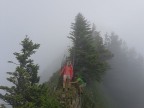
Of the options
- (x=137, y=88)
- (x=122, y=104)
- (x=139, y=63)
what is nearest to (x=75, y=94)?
(x=122, y=104)

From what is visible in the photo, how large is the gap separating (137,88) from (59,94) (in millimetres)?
27519

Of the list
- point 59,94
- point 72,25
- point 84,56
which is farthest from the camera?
point 72,25

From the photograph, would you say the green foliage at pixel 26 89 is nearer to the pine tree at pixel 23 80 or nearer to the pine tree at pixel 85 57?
the pine tree at pixel 23 80

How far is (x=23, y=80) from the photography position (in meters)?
28.5

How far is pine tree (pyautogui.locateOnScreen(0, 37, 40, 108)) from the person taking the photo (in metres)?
28.0

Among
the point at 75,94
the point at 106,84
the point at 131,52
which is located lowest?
the point at 75,94

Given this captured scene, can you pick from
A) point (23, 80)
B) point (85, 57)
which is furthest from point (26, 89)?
point (85, 57)

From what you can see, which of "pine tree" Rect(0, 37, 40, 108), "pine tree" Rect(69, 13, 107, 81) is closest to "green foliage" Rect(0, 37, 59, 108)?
"pine tree" Rect(0, 37, 40, 108)

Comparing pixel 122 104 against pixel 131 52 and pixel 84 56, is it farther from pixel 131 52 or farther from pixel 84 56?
pixel 131 52

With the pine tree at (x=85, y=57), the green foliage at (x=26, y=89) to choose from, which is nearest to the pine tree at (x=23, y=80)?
the green foliage at (x=26, y=89)

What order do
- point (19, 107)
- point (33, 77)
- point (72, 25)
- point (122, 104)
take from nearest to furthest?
point (19, 107) < point (33, 77) < point (72, 25) < point (122, 104)

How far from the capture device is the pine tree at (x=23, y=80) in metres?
28.0

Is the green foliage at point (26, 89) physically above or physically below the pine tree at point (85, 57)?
below

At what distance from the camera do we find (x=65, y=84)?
34594 millimetres
